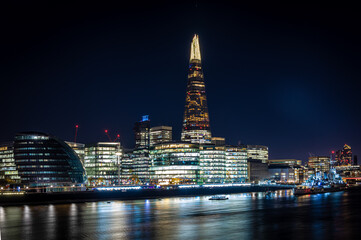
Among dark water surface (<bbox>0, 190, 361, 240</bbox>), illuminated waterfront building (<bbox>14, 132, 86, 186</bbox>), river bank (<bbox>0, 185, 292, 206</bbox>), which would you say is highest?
illuminated waterfront building (<bbox>14, 132, 86, 186</bbox>)

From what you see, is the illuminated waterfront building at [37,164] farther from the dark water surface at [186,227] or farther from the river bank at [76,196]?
the dark water surface at [186,227]

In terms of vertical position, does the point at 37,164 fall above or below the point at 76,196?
above

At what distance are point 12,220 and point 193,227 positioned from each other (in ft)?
137

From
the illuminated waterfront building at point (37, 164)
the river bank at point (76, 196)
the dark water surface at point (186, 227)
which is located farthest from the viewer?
the illuminated waterfront building at point (37, 164)

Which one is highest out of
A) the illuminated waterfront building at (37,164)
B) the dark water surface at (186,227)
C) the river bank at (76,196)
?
the illuminated waterfront building at (37,164)

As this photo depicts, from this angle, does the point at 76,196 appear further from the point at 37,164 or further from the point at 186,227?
the point at 186,227

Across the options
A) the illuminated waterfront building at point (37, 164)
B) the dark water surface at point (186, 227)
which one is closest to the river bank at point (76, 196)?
the illuminated waterfront building at point (37, 164)

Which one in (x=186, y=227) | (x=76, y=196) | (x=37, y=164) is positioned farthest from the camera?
(x=37, y=164)

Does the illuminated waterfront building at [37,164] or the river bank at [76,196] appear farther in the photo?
the illuminated waterfront building at [37,164]

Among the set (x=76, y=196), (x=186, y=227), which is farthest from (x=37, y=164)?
(x=186, y=227)

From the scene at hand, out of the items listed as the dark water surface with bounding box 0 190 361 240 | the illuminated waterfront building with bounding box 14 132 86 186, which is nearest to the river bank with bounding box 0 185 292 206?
the illuminated waterfront building with bounding box 14 132 86 186

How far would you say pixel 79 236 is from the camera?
63438mm

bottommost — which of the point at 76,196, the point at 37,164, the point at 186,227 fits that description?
the point at 76,196

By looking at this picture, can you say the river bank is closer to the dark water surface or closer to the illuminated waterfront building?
the illuminated waterfront building
